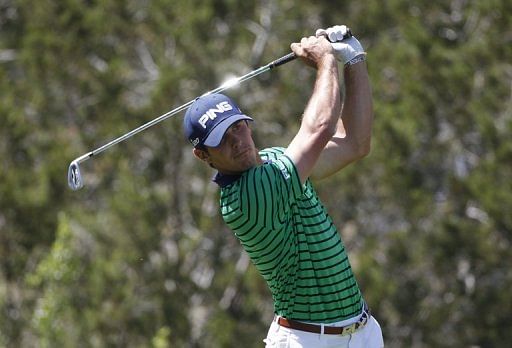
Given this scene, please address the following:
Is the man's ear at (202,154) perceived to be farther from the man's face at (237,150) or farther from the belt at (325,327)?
the belt at (325,327)

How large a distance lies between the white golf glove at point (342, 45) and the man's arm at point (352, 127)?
0.04 meters

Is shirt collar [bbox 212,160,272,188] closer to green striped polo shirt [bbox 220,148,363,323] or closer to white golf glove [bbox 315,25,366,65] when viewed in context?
green striped polo shirt [bbox 220,148,363,323]

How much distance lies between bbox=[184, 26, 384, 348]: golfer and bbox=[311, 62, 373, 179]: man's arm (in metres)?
0.27

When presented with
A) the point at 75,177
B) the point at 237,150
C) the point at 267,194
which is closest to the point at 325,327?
the point at 267,194

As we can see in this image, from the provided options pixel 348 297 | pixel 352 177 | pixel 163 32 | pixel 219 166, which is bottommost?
pixel 348 297

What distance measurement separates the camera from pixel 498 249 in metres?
15.0

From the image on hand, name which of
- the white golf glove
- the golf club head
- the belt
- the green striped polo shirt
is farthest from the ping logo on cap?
the golf club head

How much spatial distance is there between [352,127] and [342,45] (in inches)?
14.1

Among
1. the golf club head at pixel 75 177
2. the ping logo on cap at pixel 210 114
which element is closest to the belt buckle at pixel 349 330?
the ping logo on cap at pixel 210 114

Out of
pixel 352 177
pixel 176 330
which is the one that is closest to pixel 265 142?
pixel 352 177

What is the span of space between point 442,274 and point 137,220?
3.84 m

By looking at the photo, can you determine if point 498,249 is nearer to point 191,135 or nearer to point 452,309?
point 452,309

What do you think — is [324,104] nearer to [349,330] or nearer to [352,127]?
[352,127]

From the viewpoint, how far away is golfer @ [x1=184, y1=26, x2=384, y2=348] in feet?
14.4
